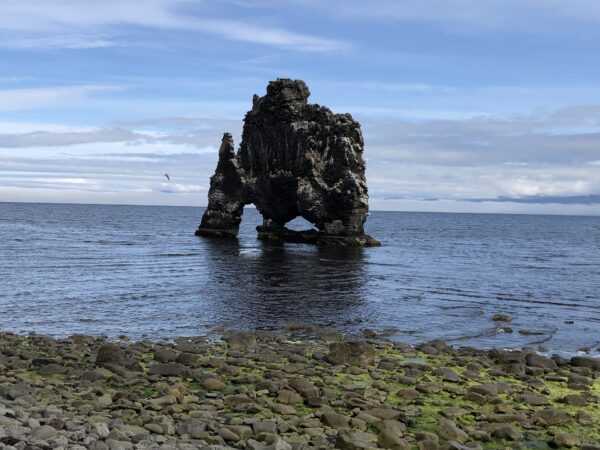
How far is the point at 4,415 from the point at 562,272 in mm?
50380

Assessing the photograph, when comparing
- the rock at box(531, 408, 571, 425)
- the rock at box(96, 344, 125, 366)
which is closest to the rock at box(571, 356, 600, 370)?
the rock at box(531, 408, 571, 425)

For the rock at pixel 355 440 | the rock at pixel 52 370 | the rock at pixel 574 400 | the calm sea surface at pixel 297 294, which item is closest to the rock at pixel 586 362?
the calm sea surface at pixel 297 294

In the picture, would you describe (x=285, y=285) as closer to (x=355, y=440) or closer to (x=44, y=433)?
(x=355, y=440)

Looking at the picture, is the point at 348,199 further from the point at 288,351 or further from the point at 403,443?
the point at 403,443

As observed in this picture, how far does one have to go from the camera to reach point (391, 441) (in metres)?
11.9

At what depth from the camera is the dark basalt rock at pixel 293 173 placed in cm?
7969

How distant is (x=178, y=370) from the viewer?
17.1 meters

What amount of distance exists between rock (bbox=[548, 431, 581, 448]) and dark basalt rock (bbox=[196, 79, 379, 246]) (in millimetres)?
65705

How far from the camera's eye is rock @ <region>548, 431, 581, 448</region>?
40.7 feet

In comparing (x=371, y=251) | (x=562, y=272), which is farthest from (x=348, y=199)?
(x=562, y=272)

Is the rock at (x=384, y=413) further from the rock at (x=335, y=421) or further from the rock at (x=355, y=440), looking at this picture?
the rock at (x=355, y=440)

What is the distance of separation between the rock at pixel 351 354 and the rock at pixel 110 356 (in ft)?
20.4

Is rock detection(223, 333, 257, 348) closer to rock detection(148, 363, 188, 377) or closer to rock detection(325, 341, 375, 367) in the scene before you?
rock detection(325, 341, 375, 367)

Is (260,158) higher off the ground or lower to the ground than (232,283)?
higher
